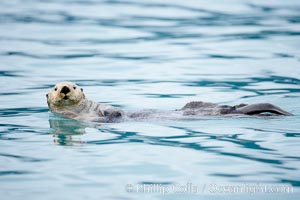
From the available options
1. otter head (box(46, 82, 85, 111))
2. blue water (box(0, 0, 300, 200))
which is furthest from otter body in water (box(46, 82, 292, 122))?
blue water (box(0, 0, 300, 200))

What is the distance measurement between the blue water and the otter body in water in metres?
0.11

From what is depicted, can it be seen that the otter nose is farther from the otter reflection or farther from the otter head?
the otter reflection

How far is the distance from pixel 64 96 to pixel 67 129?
1.43 ft

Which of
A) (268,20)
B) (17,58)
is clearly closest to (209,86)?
(17,58)

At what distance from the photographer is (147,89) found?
1334 cm

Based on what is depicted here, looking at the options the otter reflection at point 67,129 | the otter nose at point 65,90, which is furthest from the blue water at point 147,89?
the otter nose at point 65,90

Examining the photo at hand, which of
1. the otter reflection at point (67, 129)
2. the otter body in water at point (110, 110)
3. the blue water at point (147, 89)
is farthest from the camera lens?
the otter body in water at point (110, 110)

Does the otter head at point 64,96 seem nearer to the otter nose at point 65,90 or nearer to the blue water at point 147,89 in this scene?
the otter nose at point 65,90

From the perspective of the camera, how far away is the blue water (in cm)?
773

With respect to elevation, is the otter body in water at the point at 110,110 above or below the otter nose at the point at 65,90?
below

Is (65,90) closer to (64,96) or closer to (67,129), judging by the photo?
(64,96)

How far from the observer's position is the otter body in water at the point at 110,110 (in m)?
9.95

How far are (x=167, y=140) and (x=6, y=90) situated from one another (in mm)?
4753

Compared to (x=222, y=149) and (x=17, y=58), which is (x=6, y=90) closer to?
(x=17, y=58)
